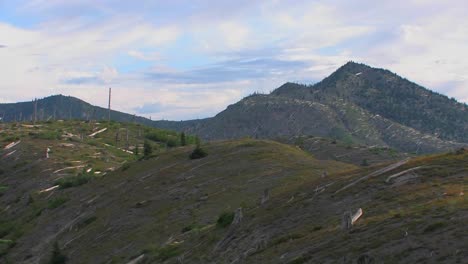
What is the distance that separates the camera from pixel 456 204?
2820 centimetres

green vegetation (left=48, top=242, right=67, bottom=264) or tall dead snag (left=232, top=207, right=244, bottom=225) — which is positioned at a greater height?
tall dead snag (left=232, top=207, right=244, bottom=225)

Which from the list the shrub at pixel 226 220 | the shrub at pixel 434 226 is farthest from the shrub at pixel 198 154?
the shrub at pixel 434 226

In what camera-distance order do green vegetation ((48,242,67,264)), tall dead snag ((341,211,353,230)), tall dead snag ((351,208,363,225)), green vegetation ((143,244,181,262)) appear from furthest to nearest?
green vegetation ((48,242,67,264))
green vegetation ((143,244,181,262))
tall dead snag ((351,208,363,225))
tall dead snag ((341,211,353,230))

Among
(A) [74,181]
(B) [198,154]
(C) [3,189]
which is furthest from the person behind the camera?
(C) [3,189]

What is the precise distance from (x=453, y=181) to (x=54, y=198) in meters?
61.2

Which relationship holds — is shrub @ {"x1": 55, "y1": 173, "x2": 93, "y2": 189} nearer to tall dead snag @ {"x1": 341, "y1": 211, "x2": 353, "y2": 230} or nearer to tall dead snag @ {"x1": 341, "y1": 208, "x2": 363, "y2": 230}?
tall dead snag @ {"x1": 341, "y1": 208, "x2": 363, "y2": 230}

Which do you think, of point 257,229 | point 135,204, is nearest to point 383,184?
point 257,229

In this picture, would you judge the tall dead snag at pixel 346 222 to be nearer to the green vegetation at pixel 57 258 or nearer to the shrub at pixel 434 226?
the shrub at pixel 434 226

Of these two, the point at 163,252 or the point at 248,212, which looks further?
the point at 248,212

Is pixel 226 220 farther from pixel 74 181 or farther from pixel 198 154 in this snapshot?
pixel 74 181

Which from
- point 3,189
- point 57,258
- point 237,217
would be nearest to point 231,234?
point 237,217

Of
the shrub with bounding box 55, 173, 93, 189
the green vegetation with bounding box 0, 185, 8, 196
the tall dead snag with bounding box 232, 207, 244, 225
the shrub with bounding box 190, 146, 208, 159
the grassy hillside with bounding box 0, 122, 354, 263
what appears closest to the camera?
the tall dead snag with bounding box 232, 207, 244, 225

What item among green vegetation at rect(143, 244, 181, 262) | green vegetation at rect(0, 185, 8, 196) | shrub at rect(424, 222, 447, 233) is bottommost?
green vegetation at rect(0, 185, 8, 196)

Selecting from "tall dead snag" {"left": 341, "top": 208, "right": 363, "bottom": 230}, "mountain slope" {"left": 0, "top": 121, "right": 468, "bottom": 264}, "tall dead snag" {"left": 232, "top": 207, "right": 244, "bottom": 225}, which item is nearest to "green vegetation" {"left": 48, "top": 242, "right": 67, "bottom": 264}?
"mountain slope" {"left": 0, "top": 121, "right": 468, "bottom": 264}
